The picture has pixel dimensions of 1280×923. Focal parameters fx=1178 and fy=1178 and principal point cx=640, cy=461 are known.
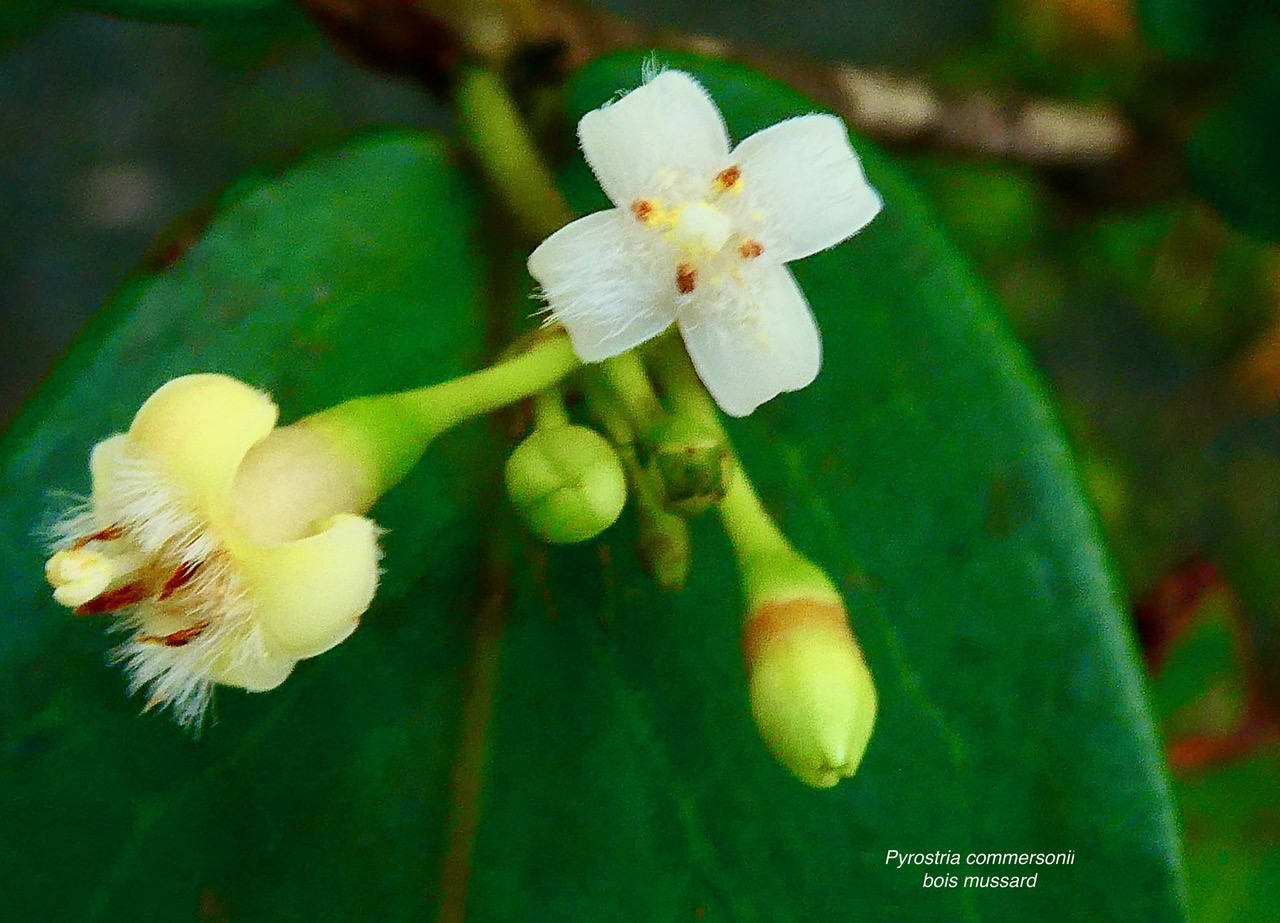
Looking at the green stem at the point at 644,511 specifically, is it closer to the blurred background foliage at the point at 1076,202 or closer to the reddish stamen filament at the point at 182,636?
the reddish stamen filament at the point at 182,636

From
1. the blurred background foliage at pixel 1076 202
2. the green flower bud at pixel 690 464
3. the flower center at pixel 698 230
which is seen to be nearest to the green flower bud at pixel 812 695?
the green flower bud at pixel 690 464

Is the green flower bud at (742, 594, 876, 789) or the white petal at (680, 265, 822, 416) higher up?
the white petal at (680, 265, 822, 416)

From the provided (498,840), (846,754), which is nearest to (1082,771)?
(846,754)

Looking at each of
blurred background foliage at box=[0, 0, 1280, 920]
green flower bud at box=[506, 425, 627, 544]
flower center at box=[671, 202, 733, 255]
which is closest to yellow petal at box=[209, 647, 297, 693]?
green flower bud at box=[506, 425, 627, 544]

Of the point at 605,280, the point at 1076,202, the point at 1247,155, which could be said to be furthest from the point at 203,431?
the point at 1076,202

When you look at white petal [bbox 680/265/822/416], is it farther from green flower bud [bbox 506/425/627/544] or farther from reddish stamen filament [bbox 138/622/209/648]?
reddish stamen filament [bbox 138/622/209/648]

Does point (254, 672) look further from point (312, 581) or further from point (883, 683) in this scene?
point (883, 683)
